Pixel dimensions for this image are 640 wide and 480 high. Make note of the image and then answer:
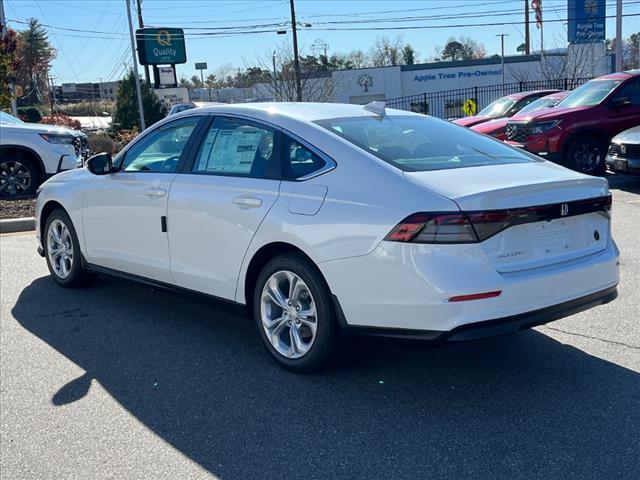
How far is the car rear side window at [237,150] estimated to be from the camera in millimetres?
4520

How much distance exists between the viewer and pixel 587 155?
39.6 feet

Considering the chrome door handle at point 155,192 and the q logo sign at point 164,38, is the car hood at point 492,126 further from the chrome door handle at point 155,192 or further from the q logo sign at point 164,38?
the q logo sign at point 164,38

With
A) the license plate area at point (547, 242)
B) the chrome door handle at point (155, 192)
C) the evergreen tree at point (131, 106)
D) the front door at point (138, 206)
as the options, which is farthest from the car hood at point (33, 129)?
the evergreen tree at point (131, 106)

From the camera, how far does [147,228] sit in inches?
208

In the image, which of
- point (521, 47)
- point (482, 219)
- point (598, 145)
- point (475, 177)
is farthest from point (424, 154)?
point (521, 47)

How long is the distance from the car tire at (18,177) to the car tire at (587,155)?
9.22 m

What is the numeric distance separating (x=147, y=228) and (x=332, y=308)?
6.39 feet

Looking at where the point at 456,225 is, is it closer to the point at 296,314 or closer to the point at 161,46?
the point at 296,314

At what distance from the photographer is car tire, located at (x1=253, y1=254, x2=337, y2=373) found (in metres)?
4.02

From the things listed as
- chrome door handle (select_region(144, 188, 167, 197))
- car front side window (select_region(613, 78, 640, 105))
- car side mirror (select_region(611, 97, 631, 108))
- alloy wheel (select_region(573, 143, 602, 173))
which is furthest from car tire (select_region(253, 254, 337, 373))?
car front side window (select_region(613, 78, 640, 105))

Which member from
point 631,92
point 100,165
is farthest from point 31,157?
point 631,92

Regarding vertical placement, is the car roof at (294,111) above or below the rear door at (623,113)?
above

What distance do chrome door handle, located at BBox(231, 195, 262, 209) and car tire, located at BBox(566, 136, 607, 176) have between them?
28.9ft

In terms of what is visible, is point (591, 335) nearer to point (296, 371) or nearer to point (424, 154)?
point (424, 154)
